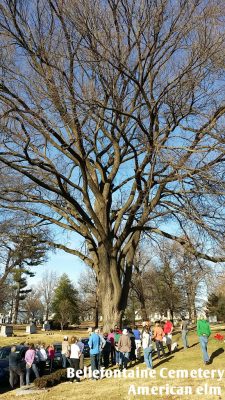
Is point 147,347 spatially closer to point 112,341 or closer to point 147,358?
point 147,358

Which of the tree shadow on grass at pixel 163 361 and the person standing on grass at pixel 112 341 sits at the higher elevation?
the person standing on grass at pixel 112 341

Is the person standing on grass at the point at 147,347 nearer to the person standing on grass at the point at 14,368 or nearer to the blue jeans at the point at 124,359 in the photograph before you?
the blue jeans at the point at 124,359

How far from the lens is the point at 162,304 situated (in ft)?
188

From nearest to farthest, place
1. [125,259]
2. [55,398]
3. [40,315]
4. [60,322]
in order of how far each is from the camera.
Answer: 1. [55,398]
2. [125,259]
3. [60,322]
4. [40,315]

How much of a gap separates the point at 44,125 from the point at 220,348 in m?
10.1

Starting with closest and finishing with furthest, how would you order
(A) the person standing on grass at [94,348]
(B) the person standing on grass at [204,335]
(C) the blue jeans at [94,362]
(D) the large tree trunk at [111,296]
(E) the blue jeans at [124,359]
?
(B) the person standing on grass at [204,335] → (C) the blue jeans at [94,362] → (A) the person standing on grass at [94,348] → (E) the blue jeans at [124,359] → (D) the large tree trunk at [111,296]

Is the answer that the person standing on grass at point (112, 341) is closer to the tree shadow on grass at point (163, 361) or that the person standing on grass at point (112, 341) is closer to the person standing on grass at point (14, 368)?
the tree shadow on grass at point (163, 361)

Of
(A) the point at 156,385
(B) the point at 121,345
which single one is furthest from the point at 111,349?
(A) the point at 156,385

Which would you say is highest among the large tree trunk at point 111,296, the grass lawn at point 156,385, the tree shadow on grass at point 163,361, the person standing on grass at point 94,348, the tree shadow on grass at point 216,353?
the large tree trunk at point 111,296

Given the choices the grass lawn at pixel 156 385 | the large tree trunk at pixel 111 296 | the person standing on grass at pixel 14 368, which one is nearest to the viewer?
the grass lawn at pixel 156 385

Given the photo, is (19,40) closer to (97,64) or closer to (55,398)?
(97,64)

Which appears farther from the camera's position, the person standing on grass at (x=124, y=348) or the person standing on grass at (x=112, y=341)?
the person standing on grass at (x=112, y=341)

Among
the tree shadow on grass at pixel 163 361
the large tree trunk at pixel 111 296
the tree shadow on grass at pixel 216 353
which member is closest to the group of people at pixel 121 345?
the tree shadow on grass at pixel 163 361

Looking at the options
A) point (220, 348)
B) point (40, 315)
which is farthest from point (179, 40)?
point (40, 315)
